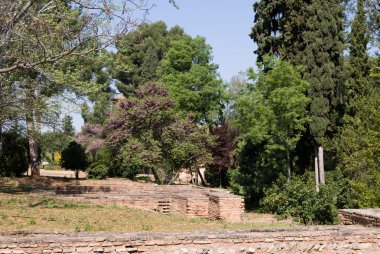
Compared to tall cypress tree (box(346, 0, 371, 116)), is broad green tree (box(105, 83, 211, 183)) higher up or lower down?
lower down

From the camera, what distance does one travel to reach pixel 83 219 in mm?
12312

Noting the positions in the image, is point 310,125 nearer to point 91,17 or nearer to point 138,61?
point 91,17

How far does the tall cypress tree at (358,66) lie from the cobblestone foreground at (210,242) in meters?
14.9

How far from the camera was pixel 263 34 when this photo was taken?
27.8m

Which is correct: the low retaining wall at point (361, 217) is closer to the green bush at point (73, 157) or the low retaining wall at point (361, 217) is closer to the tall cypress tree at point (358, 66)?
the tall cypress tree at point (358, 66)

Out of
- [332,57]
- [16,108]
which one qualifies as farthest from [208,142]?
[16,108]

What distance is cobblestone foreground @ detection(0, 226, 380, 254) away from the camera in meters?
7.40

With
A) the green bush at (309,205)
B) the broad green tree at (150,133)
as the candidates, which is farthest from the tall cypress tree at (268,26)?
the green bush at (309,205)

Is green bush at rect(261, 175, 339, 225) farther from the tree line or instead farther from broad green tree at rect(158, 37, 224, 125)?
broad green tree at rect(158, 37, 224, 125)

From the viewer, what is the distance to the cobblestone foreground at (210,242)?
7402 mm

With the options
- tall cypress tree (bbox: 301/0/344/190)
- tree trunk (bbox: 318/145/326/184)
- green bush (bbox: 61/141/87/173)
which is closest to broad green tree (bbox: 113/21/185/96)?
green bush (bbox: 61/141/87/173)

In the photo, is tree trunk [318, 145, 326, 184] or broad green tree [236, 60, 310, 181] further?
tree trunk [318, 145, 326, 184]

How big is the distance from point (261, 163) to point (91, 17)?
15079mm

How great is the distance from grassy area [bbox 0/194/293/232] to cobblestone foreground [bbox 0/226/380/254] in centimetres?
283
